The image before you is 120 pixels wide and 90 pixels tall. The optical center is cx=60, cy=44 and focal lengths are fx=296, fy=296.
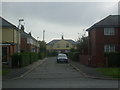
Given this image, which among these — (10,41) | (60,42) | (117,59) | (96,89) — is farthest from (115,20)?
(60,42)

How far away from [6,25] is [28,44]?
2999cm

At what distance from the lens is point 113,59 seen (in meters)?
34.5

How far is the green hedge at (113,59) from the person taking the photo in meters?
34.4

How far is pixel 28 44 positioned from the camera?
235 feet

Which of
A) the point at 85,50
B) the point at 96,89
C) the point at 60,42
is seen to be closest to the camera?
the point at 96,89

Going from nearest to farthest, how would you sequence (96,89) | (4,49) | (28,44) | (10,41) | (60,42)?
(96,89) → (4,49) → (10,41) → (28,44) → (60,42)

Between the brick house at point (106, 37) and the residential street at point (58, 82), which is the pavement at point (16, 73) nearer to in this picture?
the residential street at point (58, 82)

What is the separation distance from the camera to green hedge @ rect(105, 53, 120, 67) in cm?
3441

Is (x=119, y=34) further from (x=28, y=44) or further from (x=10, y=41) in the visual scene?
(x=28, y=44)

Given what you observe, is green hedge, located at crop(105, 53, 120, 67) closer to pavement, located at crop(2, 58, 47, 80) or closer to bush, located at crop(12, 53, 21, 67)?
pavement, located at crop(2, 58, 47, 80)

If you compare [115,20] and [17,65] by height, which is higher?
[115,20]

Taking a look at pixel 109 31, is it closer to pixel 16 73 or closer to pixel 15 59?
pixel 15 59

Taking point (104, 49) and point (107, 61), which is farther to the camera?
point (104, 49)

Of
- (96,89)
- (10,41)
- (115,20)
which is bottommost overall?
(96,89)
